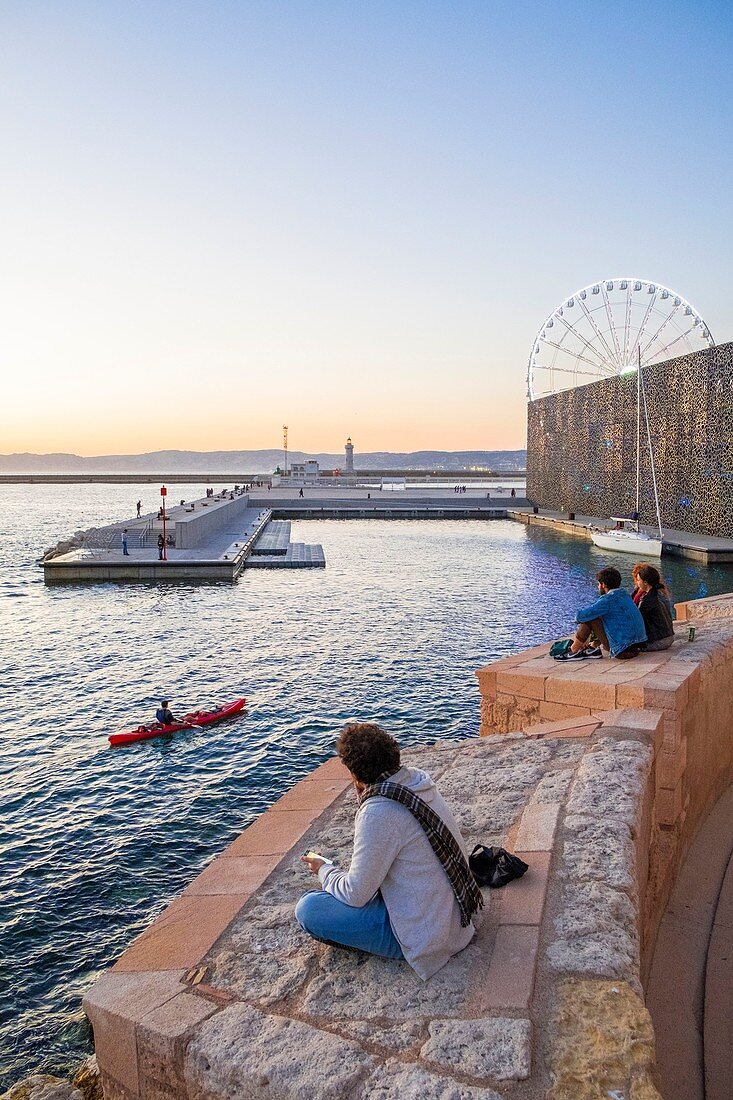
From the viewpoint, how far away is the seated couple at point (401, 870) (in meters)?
3.21

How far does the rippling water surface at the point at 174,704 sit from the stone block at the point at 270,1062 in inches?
116

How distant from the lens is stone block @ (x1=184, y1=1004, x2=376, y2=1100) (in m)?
2.74

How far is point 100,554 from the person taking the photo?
28.3 metres

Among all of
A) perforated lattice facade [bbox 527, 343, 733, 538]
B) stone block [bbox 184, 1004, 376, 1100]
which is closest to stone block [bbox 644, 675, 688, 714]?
stone block [bbox 184, 1004, 376, 1100]

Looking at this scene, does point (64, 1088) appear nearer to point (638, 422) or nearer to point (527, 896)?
point (527, 896)

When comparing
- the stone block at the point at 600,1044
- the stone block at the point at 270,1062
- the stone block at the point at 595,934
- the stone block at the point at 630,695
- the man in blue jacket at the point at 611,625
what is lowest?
the stone block at the point at 270,1062

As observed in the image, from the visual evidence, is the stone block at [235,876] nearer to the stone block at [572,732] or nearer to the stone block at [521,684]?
the stone block at [572,732]

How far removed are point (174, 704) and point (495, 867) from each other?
965 cm

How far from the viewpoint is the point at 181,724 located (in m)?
11.6

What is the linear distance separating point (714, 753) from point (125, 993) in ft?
17.3

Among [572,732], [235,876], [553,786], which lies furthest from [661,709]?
[235,876]

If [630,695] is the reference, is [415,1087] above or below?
below

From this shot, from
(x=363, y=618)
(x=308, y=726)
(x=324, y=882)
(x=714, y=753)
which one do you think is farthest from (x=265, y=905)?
(x=363, y=618)

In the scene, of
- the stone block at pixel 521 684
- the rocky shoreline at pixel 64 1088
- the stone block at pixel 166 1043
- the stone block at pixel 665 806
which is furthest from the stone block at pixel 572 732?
the rocky shoreline at pixel 64 1088
